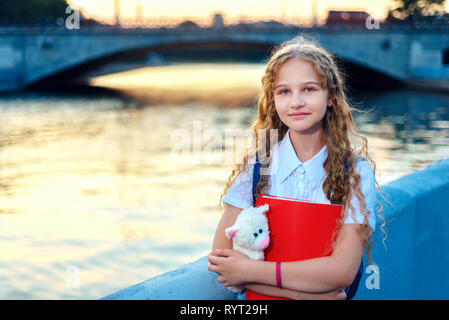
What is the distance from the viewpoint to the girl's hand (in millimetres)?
1855

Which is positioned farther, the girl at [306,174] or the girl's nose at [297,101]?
the girl's nose at [297,101]

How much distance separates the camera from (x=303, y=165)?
2.00m

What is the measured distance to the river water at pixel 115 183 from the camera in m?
6.46

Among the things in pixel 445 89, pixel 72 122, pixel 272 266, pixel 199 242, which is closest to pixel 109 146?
pixel 72 122

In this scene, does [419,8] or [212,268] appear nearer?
[212,268]

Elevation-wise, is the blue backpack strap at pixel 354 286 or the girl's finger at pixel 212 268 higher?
the girl's finger at pixel 212 268

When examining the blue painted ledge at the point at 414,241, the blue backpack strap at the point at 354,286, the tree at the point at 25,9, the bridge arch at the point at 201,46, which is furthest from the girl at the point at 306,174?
the tree at the point at 25,9

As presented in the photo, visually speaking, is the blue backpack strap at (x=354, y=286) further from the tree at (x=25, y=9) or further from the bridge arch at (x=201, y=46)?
the tree at (x=25, y=9)

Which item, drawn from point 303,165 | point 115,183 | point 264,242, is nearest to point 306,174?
point 303,165

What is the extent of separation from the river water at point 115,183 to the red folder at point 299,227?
45 centimetres

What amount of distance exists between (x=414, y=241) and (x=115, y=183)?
7.92 metres

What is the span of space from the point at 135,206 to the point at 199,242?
1.86 meters

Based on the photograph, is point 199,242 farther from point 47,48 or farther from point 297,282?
point 47,48

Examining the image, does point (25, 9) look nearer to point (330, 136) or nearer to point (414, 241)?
point (414, 241)
